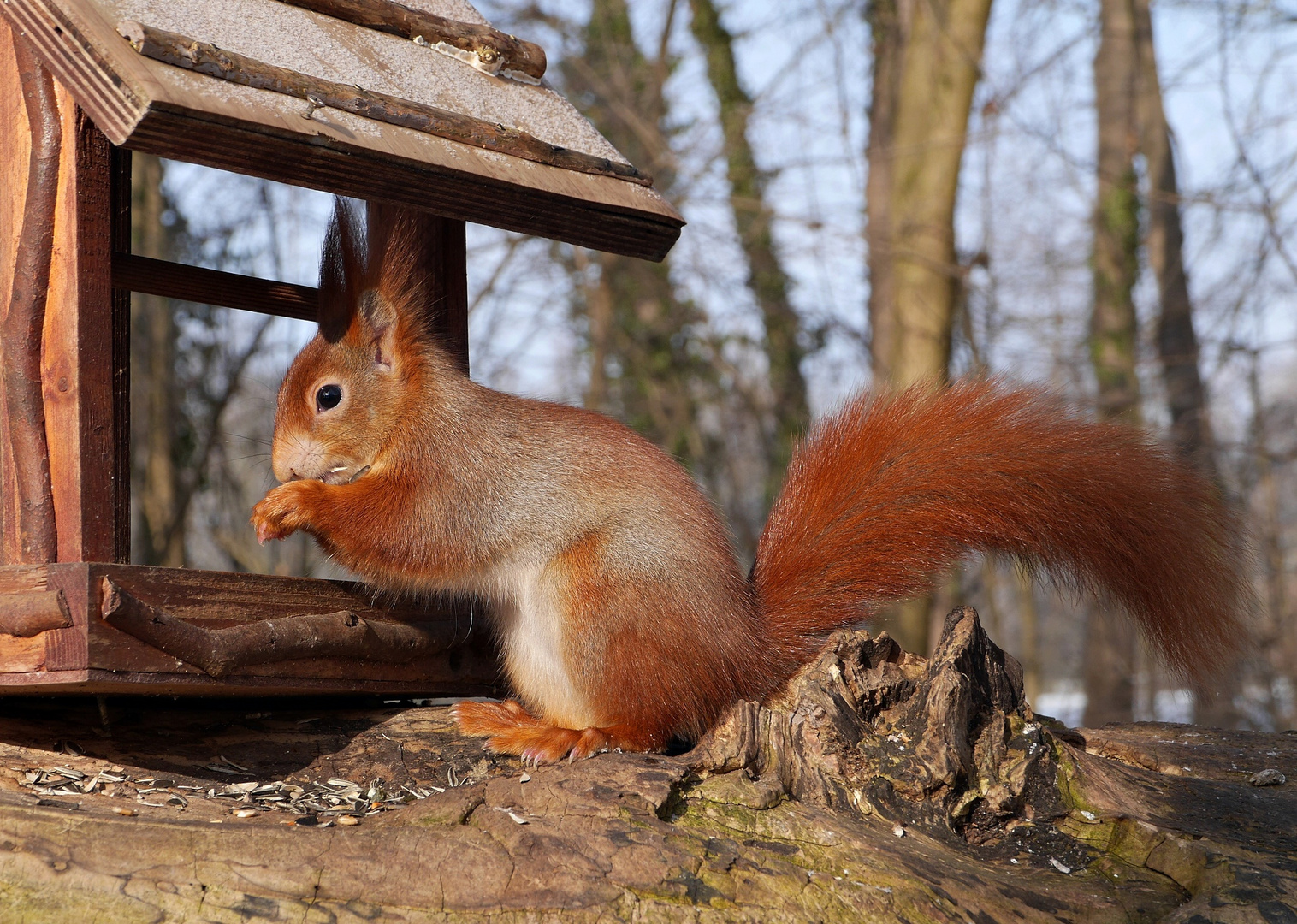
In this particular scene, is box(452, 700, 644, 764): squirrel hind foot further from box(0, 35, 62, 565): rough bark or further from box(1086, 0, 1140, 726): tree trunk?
box(1086, 0, 1140, 726): tree trunk

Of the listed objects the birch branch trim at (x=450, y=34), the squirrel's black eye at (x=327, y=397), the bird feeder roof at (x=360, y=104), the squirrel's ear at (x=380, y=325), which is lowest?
the squirrel's black eye at (x=327, y=397)

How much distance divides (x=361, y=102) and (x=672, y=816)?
1.17 metres

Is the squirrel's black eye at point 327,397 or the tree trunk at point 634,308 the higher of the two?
the tree trunk at point 634,308

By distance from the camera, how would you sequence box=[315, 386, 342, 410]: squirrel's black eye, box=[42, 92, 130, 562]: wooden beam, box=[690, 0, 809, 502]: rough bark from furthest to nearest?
box=[690, 0, 809, 502]: rough bark
box=[315, 386, 342, 410]: squirrel's black eye
box=[42, 92, 130, 562]: wooden beam

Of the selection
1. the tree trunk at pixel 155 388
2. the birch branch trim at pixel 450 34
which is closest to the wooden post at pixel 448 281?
the birch branch trim at pixel 450 34

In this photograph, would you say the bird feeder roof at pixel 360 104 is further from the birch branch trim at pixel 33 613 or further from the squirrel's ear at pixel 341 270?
the birch branch trim at pixel 33 613

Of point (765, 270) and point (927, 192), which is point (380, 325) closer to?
point (927, 192)

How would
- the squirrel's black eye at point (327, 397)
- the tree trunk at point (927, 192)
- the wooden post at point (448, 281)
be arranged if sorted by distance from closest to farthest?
the squirrel's black eye at point (327, 397) → the wooden post at point (448, 281) → the tree trunk at point (927, 192)

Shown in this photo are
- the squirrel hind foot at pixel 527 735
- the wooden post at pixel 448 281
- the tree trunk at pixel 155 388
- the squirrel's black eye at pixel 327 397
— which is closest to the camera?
the squirrel hind foot at pixel 527 735

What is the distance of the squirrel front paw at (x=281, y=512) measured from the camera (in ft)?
6.86

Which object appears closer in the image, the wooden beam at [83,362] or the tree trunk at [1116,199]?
the wooden beam at [83,362]

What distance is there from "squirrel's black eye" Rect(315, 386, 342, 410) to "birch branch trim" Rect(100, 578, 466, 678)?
1.38ft

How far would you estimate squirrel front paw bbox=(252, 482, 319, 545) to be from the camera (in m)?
2.09

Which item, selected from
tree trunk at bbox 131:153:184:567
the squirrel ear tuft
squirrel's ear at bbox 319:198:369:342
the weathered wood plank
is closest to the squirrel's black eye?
squirrel's ear at bbox 319:198:369:342
